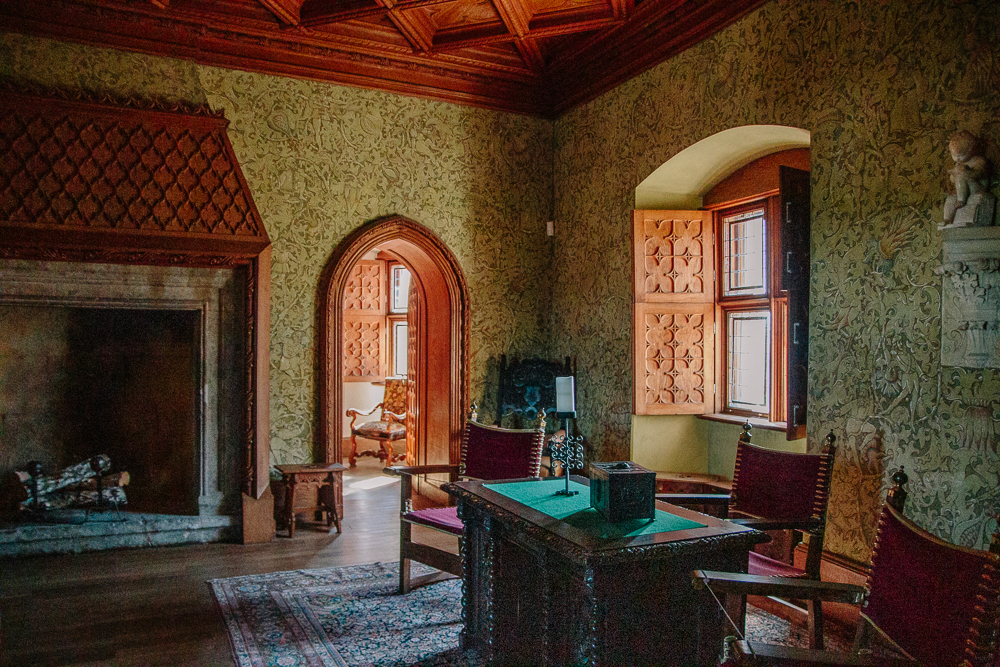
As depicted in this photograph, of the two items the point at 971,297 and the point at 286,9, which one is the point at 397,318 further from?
the point at 971,297

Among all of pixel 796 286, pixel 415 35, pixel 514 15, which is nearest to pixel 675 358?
pixel 796 286

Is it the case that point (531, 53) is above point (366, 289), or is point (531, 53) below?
above

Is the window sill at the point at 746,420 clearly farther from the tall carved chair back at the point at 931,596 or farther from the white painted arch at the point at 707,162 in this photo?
the tall carved chair back at the point at 931,596

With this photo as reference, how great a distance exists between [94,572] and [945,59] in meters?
5.33

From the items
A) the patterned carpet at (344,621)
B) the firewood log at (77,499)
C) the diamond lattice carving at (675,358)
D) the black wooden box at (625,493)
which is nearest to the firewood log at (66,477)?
the firewood log at (77,499)

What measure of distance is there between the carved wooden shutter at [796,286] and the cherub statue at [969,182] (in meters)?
0.96

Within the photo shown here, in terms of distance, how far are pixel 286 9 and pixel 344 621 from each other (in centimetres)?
395

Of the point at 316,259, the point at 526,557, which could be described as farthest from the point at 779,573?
the point at 316,259

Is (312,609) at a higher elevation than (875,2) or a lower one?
lower

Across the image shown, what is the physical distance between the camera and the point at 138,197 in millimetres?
4965

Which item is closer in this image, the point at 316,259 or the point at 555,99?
the point at 316,259

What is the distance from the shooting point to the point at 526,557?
3010mm

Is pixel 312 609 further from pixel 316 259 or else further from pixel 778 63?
pixel 778 63

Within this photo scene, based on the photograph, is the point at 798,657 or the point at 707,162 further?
the point at 707,162
